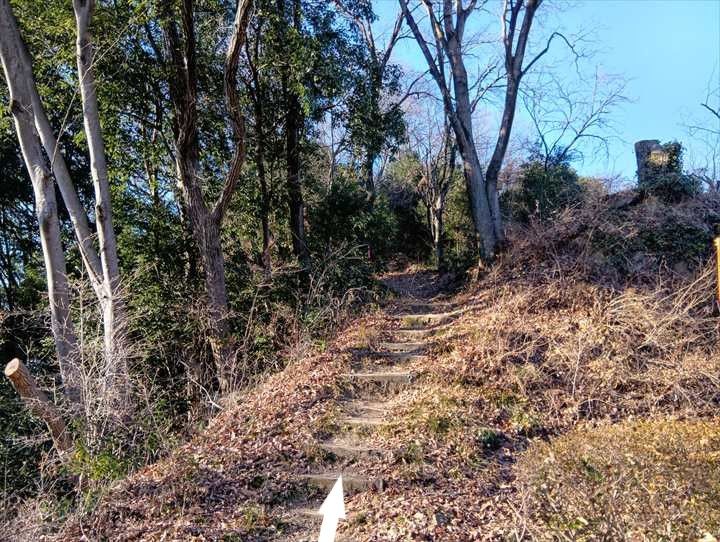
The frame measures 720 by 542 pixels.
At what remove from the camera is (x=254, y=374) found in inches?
307

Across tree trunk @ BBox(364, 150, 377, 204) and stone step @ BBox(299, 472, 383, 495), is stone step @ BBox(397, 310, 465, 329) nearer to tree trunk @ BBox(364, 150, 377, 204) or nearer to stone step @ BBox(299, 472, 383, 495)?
stone step @ BBox(299, 472, 383, 495)

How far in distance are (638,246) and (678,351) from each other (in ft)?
8.64

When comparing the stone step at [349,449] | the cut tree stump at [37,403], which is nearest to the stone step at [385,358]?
the stone step at [349,449]

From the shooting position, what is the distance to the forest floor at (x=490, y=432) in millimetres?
2910

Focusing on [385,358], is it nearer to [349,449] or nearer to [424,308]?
[349,449]

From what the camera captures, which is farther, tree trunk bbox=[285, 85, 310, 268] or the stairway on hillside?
tree trunk bbox=[285, 85, 310, 268]

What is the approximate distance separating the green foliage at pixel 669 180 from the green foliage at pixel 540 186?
4.06 metres

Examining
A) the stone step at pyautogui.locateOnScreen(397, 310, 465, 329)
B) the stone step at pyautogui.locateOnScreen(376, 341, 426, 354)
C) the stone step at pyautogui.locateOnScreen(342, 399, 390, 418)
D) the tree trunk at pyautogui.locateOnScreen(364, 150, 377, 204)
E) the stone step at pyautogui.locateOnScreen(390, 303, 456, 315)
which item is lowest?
the stone step at pyautogui.locateOnScreen(342, 399, 390, 418)

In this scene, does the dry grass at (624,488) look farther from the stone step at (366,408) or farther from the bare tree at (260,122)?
the bare tree at (260,122)

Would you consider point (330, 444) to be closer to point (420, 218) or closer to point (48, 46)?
point (48, 46)

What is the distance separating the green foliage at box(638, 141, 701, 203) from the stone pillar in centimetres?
11

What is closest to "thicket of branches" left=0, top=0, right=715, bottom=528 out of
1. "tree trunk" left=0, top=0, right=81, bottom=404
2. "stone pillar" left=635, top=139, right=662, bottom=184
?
"tree trunk" left=0, top=0, right=81, bottom=404

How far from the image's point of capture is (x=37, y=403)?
6078 millimetres

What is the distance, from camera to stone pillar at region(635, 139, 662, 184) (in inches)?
397
